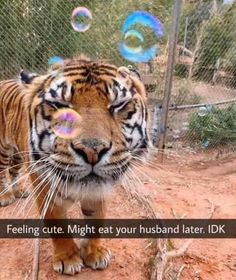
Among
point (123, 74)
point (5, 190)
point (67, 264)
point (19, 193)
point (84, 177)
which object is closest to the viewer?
point (84, 177)

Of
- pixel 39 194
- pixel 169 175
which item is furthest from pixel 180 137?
pixel 39 194

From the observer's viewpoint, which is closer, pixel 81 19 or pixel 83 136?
pixel 83 136

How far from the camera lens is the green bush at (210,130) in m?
6.23


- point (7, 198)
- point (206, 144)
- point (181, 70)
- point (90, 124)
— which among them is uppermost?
point (181, 70)

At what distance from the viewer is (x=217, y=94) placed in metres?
7.18

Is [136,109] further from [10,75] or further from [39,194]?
[10,75]

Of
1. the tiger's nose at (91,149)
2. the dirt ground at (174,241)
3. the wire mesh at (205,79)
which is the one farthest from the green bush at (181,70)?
the tiger's nose at (91,149)

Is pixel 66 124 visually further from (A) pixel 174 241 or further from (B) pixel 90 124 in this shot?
(A) pixel 174 241

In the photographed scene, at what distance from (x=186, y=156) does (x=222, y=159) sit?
529 mm

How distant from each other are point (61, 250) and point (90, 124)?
1141 millimetres

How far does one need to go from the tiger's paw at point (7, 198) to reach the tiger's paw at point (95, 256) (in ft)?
4.01
